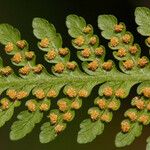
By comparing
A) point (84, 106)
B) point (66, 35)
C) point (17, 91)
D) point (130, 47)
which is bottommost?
point (84, 106)

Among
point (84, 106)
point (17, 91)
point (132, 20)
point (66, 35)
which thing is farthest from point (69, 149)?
point (17, 91)

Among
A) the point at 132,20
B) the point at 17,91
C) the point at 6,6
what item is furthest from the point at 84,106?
the point at 17,91

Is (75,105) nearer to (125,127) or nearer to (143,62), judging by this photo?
(125,127)

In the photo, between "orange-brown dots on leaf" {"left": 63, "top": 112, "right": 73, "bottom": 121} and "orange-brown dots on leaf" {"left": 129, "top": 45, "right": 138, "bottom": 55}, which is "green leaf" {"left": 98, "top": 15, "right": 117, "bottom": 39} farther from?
"orange-brown dots on leaf" {"left": 63, "top": 112, "right": 73, "bottom": 121}

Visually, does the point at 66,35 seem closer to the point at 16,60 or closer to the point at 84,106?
the point at 84,106

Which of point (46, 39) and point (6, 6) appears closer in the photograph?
point (46, 39)

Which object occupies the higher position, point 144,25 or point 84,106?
point 144,25

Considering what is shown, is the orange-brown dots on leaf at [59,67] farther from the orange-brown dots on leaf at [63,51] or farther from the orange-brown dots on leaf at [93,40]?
the orange-brown dots on leaf at [93,40]
